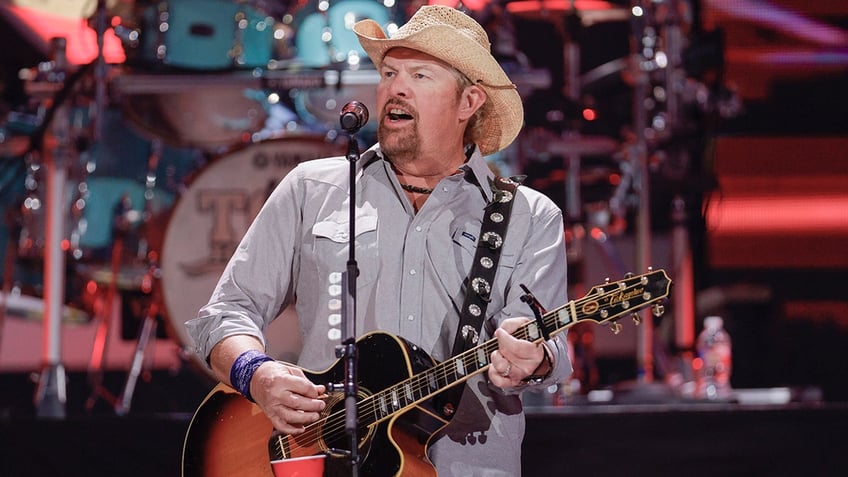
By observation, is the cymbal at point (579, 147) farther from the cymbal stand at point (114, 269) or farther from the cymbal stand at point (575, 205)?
the cymbal stand at point (114, 269)

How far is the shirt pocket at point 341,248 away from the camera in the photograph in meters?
3.24

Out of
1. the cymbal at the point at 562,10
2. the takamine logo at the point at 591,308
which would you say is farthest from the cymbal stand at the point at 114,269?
the takamine logo at the point at 591,308

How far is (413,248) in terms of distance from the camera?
10.7 feet

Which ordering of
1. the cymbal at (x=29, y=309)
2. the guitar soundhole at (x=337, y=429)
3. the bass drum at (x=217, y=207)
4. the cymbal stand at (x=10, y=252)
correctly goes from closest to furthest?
1. the guitar soundhole at (x=337, y=429)
2. the bass drum at (x=217, y=207)
3. the cymbal stand at (x=10, y=252)
4. the cymbal at (x=29, y=309)

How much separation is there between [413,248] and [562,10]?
4.60m

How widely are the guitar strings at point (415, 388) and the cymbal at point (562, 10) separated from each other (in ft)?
15.7

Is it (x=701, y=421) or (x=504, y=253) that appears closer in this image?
(x=504, y=253)

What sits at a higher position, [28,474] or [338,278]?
[338,278]

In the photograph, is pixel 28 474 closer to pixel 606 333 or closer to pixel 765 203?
pixel 606 333

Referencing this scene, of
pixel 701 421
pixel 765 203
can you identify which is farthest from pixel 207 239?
pixel 765 203

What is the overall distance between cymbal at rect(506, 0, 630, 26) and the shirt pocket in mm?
4439

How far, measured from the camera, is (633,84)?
23.8 ft

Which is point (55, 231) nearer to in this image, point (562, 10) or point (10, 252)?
point (10, 252)

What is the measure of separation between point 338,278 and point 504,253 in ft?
1.69
